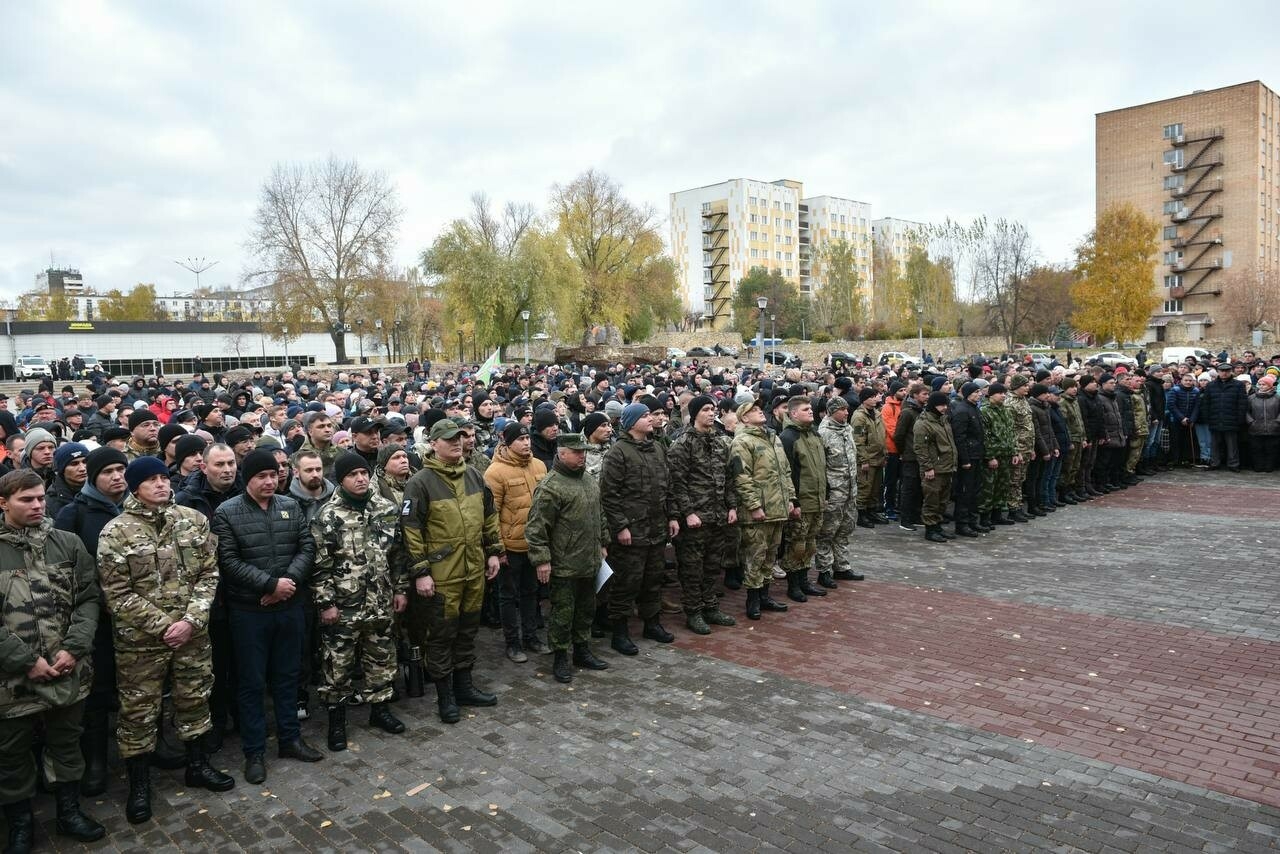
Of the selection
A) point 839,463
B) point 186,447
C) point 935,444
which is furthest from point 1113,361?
point 186,447

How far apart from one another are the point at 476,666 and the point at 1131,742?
15.6 feet

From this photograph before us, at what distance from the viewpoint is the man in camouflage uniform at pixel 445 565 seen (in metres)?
5.48

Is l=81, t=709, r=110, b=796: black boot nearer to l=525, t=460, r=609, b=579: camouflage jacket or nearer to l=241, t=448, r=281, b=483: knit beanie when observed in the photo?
l=241, t=448, r=281, b=483: knit beanie

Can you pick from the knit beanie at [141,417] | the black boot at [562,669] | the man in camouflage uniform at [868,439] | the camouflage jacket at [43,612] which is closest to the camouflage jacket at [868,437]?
the man in camouflage uniform at [868,439]

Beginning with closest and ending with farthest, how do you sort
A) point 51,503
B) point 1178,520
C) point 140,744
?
1. point 140,744
2. point 51,503
3. point 1178,520

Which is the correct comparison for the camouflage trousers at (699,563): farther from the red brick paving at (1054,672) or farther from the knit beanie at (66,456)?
the knit beanie at (66,456)

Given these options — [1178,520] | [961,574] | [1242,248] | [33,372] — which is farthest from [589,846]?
[1242,248]

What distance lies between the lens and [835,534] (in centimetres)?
878

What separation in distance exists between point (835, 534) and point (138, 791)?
6.68 meters

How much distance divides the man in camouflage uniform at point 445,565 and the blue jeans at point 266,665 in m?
0.76

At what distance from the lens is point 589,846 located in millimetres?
4020

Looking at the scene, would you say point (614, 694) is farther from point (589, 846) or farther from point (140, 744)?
Result: point (140, 744)

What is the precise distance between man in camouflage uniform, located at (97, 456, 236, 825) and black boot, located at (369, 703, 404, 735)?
0.98m

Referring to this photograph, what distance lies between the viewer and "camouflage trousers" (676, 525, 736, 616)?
733 cm
